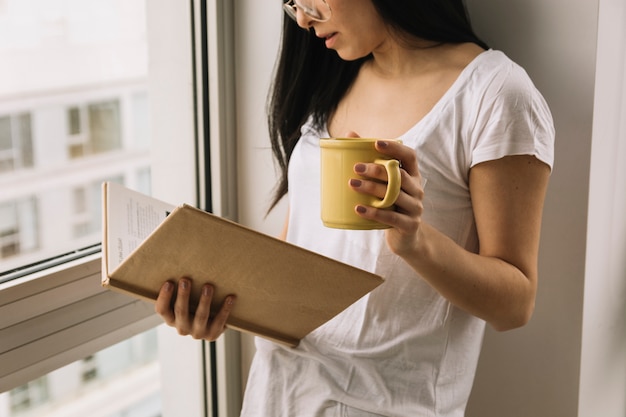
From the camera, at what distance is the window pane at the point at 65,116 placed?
1.28 m

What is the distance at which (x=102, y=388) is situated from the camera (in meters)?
1.61

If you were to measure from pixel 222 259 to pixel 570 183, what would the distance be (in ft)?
2.06

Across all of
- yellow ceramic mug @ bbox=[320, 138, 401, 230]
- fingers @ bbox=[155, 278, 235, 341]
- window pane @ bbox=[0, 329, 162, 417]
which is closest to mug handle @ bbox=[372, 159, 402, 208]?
yellow ceramic mug @ bbox=[320, 138, 401, 230]

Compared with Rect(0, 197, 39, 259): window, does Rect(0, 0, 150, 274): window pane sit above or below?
above

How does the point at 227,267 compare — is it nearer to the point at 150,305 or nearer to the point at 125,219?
the point at 125,219

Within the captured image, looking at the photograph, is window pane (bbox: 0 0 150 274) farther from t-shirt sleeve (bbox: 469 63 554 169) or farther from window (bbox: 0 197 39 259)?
t-shirt sleeve (bbox: 469 63 554 169)

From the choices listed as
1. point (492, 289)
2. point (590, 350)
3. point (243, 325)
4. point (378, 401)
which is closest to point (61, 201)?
point (243, 325)

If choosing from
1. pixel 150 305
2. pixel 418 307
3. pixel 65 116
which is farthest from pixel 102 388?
pixel 418 307

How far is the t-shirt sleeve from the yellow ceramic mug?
0.72 feet

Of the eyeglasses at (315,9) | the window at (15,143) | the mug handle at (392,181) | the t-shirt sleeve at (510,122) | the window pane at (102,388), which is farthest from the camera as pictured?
the window pane at (102,388)

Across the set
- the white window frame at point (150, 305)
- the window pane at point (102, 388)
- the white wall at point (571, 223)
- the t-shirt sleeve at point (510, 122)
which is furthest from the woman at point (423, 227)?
the window pane at point (102, 388)

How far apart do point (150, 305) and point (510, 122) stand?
878mm

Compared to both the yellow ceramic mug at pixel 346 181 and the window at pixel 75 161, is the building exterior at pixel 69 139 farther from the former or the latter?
the yellow ceramic mug at pixel 346 181

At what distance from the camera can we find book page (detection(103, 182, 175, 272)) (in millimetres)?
989
